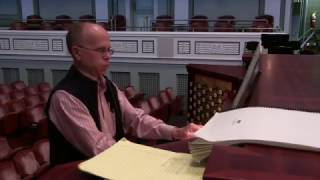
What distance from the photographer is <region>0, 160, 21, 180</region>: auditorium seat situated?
1938mm

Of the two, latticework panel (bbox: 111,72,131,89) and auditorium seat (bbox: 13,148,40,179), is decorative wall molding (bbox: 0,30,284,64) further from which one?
auditorium seat (bbox: 13,148,40,179)

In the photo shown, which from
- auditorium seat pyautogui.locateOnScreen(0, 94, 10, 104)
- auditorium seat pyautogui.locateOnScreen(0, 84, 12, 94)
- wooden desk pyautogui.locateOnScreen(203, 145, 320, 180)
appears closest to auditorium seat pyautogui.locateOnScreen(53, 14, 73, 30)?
auditorium seat pyautogui.locateOnScreen(0, 84, 12, 94)

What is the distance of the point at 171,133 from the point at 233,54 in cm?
429

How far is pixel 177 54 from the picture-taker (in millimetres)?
5430

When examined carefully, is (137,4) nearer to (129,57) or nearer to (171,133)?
(129,57)

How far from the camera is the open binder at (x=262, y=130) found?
0.54m

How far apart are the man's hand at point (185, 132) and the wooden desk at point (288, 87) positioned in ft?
0.58

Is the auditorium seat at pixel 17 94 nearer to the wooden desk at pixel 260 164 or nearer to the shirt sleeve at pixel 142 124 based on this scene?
the shirt sleeve at pixel 142 124

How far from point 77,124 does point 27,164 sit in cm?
124

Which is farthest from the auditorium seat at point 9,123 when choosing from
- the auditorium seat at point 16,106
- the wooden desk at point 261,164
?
the wooden desk at point 261,164

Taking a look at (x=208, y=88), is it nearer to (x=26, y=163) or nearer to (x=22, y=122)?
(x=26, y=163)

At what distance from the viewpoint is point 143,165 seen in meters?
0.65

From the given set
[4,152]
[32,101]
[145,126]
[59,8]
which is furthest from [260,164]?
Result: [59,8]

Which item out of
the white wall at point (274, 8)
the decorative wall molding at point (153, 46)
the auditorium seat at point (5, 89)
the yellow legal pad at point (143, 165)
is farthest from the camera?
the white wall at point (274, 8)
